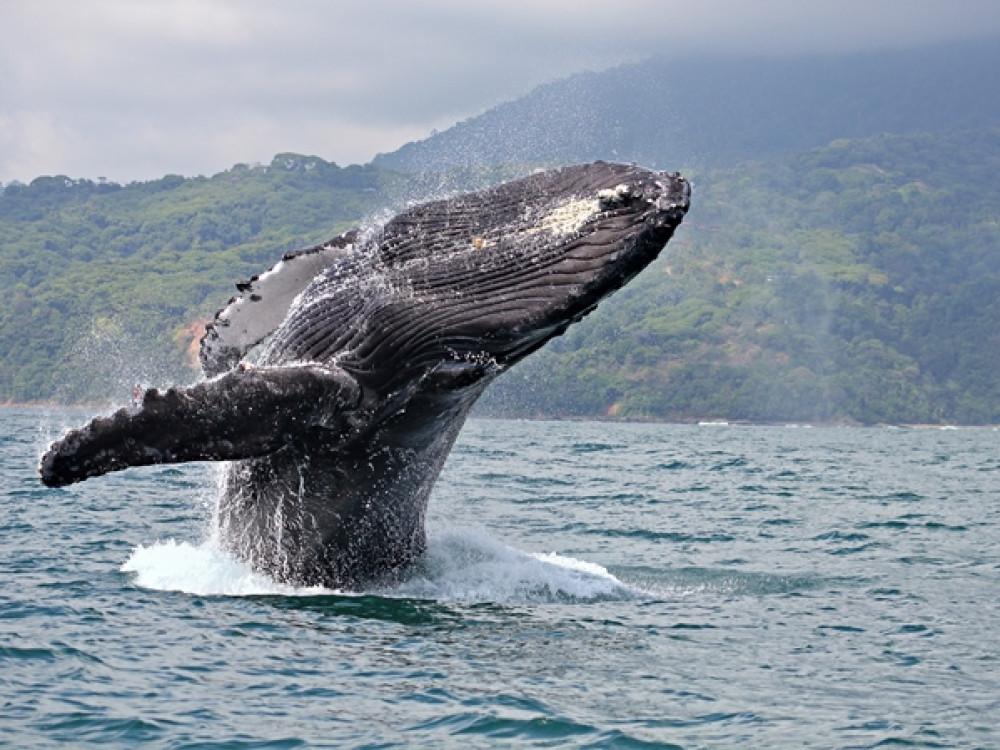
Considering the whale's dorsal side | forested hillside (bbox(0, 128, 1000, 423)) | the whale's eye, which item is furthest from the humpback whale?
forested hillside (bbox(0, 128, 1000, 423))

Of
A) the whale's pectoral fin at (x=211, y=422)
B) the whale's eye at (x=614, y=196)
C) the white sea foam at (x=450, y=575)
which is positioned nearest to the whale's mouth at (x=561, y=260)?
the whale's eye at (x=614, y=196)

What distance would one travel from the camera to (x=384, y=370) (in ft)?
22.5

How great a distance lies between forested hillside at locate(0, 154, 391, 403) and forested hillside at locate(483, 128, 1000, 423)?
80.9 feet

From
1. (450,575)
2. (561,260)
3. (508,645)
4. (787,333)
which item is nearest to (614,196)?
(561,260)

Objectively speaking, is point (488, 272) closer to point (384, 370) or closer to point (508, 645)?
point (384, 370)

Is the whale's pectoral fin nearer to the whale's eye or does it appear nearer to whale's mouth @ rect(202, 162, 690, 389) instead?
whale's mouth @ rect(202, 162, 690, 389)

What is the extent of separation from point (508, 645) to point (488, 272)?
1.81 metres

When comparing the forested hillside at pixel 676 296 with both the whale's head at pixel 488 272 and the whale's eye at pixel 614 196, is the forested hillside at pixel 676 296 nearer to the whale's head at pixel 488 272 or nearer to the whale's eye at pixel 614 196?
the whale's head at pixel 488 272

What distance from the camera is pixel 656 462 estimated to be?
2997 cm

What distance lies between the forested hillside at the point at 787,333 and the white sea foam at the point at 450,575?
8388cm

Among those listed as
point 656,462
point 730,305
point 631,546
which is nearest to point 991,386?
point 730,305

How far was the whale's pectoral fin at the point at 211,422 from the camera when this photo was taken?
6.02m

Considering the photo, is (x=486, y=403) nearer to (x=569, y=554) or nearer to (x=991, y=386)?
(x=991, y=386)

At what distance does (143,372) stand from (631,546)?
79.7 meters
